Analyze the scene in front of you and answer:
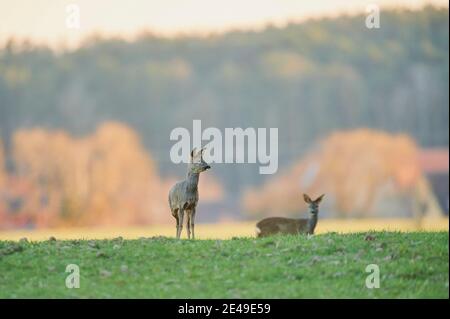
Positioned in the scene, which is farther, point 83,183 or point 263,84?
point 263,84

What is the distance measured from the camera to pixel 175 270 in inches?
744

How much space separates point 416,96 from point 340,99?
3576mm

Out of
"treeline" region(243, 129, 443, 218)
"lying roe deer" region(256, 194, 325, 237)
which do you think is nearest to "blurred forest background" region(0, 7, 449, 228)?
"treeline" region(243, 129, 443, 218)

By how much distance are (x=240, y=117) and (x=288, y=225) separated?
28535 millimetres

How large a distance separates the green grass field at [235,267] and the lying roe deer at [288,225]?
301 cm

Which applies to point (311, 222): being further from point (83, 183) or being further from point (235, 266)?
point (83, 183)

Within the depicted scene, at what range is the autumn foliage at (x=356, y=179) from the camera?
154ft

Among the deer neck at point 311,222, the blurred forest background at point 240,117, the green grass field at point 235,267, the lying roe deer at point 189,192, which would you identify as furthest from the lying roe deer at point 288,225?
the blurred forest background at point 240,117

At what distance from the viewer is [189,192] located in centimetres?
2208

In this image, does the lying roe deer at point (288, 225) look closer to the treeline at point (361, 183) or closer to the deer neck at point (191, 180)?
the deer neck at point (191, 180)

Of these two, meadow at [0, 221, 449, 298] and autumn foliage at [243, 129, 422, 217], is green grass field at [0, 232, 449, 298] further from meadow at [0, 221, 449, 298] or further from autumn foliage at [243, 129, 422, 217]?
autumn foliage at [243, 129, 422, 217]

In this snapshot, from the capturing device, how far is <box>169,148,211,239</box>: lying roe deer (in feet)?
72.3

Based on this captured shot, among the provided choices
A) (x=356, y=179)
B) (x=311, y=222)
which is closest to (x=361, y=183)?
(x=356, y=179)
